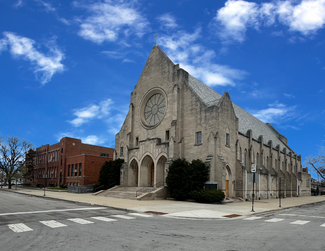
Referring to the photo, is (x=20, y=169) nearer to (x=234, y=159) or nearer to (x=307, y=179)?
(x=234, y=159)

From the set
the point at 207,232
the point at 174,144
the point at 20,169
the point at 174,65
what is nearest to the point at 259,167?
the point at 174,144

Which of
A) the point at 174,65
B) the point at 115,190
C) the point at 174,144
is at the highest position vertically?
the point at 174,65

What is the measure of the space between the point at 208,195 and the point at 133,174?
16.6 m

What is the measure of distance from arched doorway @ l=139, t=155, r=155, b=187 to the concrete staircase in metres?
1.98

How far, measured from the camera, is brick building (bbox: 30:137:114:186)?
5084cm

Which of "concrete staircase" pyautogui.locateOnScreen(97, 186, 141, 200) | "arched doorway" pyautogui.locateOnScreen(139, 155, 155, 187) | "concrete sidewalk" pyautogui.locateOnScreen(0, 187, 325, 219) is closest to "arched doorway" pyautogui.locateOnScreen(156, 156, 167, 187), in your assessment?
"arched doorway" pyautogui.locateOnScreen(139, 155, 155, 187)

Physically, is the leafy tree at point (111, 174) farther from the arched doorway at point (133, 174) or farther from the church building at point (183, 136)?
the arched doorway at point (133, 174)

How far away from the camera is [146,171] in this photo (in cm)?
3697

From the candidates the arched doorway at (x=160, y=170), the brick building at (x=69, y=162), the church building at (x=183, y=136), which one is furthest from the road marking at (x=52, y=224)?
the brick building at (x=69, y=162)

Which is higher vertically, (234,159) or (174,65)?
(174,65)

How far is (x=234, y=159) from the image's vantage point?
109ft

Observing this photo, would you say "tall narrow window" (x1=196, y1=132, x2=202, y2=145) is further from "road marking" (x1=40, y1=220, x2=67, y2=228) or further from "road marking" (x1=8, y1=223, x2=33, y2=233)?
"road marking" (x1=8, y1=223, x2=33, y2=233)

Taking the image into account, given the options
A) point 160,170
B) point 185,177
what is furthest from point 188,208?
point 160,170

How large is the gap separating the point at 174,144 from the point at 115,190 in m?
10.7
